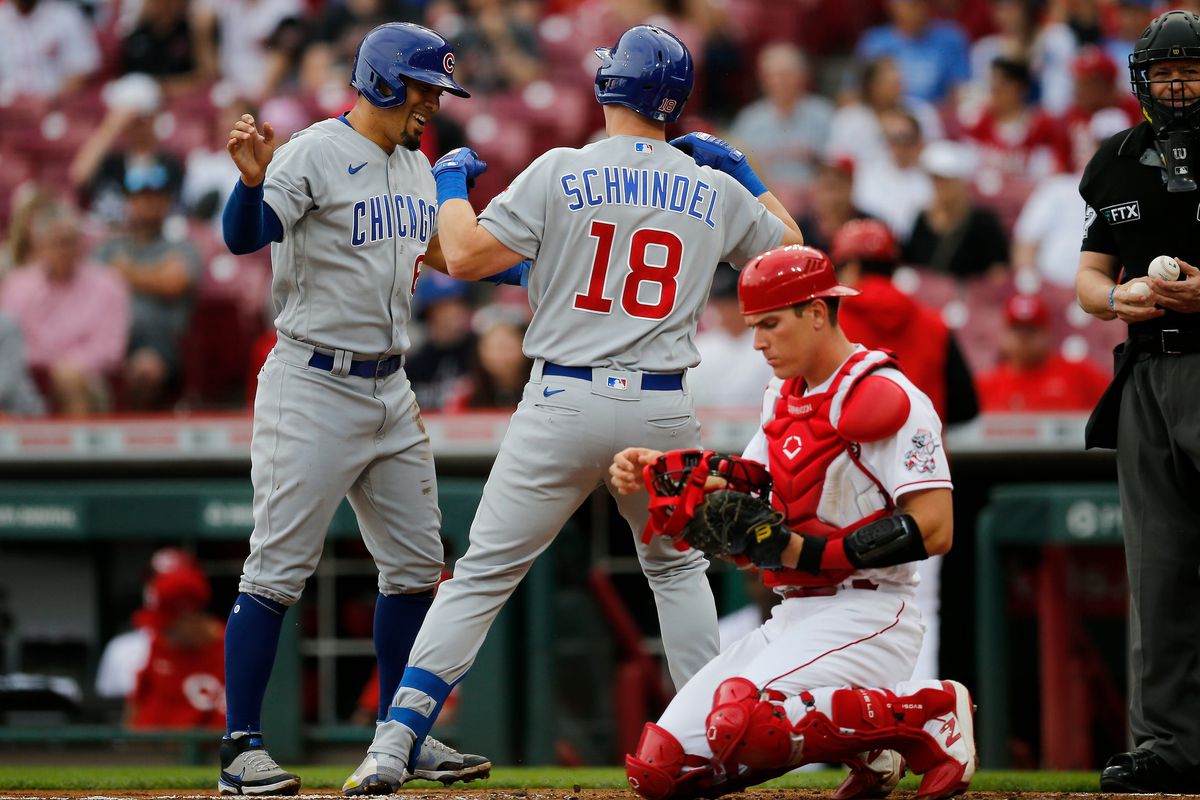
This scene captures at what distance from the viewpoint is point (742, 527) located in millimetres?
3434

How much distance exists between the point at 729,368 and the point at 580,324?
3575 millimetres

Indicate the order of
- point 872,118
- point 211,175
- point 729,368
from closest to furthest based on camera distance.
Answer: point 729,368 < point 872,118 < point 211,175

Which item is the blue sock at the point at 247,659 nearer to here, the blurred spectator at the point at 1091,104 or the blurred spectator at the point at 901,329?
the blurred spectator at the point at 901,329

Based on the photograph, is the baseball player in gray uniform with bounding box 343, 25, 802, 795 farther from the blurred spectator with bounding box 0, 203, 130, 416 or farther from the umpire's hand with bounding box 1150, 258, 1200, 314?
the blurred spectator with bounding box 0, 203, 130, 416

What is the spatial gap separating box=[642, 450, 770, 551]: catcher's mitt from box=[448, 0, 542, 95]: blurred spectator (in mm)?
7136

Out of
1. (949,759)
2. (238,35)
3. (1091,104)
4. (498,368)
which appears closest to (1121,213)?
(949,759)

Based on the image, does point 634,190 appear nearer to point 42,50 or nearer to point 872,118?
point 872,118

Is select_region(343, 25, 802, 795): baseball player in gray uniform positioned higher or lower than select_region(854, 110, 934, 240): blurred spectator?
lower

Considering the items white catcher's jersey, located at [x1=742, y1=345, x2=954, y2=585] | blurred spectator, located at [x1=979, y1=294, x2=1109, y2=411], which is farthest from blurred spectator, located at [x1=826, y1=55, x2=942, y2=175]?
white catcher's jersey, located at [x1=742, y1=345, x2=954, y2=585]

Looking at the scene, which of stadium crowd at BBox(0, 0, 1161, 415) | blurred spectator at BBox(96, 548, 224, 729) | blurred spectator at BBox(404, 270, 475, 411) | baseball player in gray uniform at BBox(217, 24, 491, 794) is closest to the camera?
baseball player in gray uniform at BBox(217, 24, 491, 794)

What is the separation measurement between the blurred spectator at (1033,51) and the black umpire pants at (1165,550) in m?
5.66

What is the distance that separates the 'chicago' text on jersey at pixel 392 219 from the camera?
164 inches

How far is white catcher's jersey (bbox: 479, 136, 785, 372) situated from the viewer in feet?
12.8

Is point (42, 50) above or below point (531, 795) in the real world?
above
